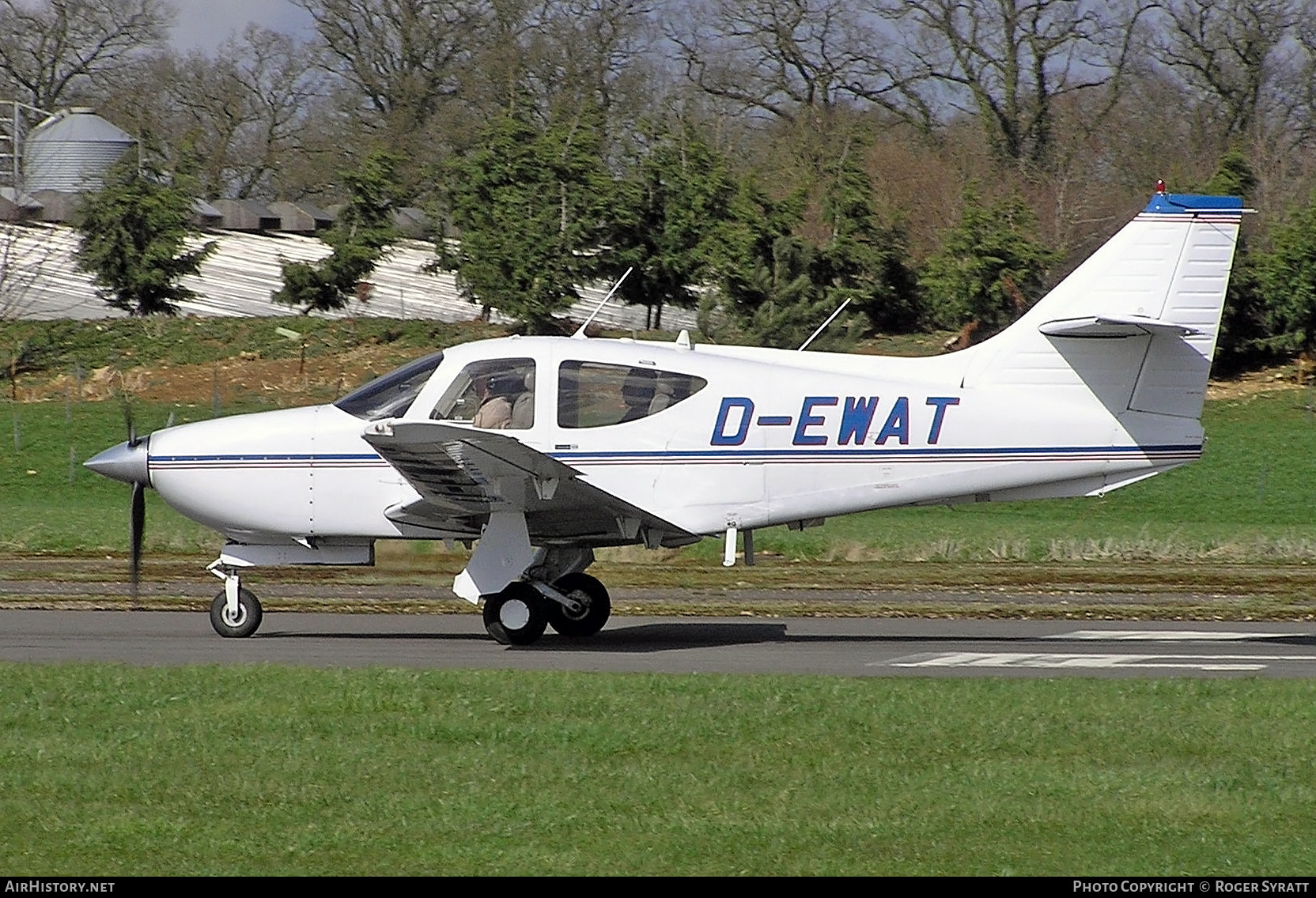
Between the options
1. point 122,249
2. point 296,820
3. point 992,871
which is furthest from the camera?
point 122,249

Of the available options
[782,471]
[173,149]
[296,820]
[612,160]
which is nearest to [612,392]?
[782,471]


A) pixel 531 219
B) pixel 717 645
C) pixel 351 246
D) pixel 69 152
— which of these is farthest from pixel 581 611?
pixel 69 152

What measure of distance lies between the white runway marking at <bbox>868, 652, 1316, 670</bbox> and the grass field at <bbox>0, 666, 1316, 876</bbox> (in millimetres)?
1052

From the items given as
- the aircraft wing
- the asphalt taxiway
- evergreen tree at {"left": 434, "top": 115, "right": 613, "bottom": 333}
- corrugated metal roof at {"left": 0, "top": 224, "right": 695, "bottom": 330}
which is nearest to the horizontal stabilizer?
the asphalt taxiway

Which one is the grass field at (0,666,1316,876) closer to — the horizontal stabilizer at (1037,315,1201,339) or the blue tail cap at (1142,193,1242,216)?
the horizontal stabilizer at (1037,315,1201,339)

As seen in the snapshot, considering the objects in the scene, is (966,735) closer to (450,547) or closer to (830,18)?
(450,547)

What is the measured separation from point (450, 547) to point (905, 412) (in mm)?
3844

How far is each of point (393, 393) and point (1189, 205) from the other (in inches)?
236

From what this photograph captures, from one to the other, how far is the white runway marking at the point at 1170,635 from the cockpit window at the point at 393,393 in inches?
206

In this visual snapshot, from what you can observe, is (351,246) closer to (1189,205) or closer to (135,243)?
(135,243)

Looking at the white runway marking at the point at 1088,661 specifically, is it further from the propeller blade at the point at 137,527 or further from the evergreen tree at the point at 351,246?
the evergreen tree at the point at 351,246

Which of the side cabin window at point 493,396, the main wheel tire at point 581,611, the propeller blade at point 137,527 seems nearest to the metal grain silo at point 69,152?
the propeller blade at point 137,527

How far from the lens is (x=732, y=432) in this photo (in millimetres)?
12523

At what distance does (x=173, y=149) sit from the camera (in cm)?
5372
